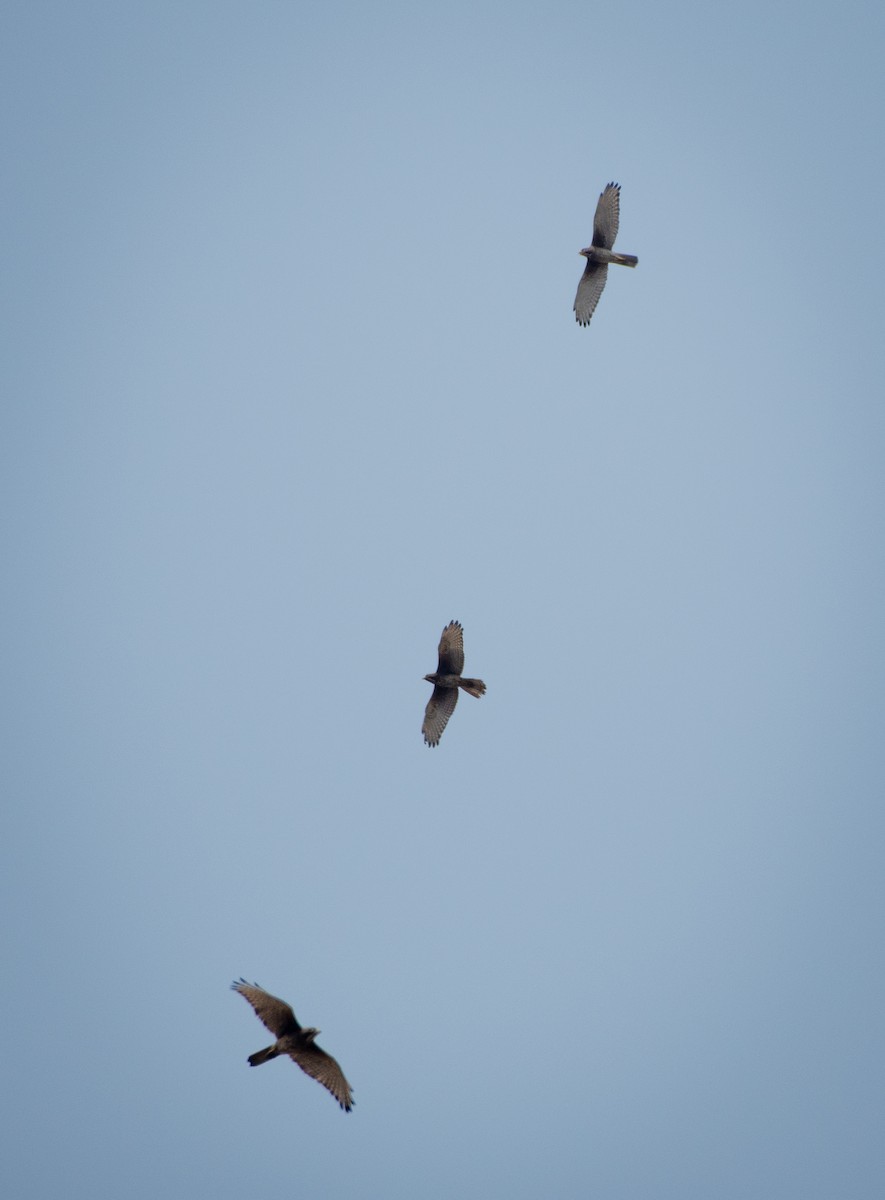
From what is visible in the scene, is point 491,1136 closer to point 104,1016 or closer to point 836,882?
point 104,1016

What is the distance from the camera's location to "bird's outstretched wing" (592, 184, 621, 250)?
3098cm

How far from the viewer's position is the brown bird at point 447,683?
101 ft

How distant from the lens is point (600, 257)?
104 feet

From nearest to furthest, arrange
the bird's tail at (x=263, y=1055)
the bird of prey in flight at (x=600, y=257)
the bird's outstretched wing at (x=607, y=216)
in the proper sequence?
the bird's tail at (x=263, y=1055) < the bird's outstretched wing at (x=607, y=216) < the bird of prey in flight at (x=600, y=257)

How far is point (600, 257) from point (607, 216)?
87 cm

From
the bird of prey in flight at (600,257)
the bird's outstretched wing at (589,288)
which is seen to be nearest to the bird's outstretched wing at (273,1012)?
the bird of prey in flight at (600,257)

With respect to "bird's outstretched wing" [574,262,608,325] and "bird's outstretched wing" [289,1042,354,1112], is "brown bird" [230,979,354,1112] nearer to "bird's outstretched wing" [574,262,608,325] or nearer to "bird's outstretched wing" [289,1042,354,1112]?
"bird's outstretched wing" [289,1042,354,1112]

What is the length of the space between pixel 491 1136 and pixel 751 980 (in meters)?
60.1

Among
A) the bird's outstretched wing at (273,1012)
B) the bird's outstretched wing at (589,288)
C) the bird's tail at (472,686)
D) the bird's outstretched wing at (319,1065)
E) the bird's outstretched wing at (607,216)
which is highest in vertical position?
the bird's outstretched wing at (607,216)

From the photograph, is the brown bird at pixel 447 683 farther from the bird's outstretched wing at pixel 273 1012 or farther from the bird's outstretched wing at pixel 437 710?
the bird's outstretched wing at pixel 273 1012

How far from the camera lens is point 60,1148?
109 m

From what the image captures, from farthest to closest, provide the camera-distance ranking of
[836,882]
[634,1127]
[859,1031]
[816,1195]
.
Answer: [836,882]
[859,1031]
[634,1127]
[816,1195]

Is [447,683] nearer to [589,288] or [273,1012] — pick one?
[589,288]

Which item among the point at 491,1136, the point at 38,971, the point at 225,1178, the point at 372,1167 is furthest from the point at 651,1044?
the point at 38,971
